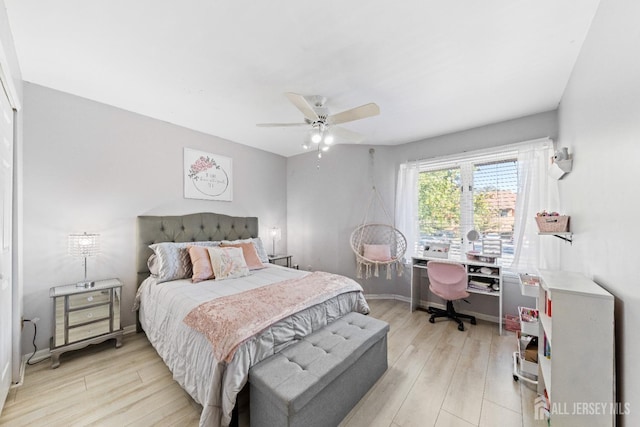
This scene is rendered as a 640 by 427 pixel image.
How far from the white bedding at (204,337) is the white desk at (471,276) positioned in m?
1.35

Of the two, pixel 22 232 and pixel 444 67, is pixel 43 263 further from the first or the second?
pixel 444 67

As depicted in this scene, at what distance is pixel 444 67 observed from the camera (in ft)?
6.46

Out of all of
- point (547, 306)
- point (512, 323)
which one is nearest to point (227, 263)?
point (547, 306)

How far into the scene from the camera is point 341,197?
13.7 ft

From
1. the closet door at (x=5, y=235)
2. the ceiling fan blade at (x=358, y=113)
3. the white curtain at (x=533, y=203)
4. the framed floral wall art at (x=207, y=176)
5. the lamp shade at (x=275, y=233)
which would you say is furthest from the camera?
the lamp shade at (x=275, y=233)

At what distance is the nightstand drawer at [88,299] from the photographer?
217 centimetres

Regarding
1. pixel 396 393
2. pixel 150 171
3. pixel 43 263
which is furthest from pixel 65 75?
pixel 396 393

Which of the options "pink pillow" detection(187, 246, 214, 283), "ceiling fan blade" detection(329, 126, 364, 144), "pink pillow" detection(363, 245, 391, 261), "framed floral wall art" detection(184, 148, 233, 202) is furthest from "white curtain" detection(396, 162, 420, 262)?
"pink pillow" detection(187, 246, 214, 283)

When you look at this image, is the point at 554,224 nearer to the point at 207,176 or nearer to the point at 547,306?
the point at 547,306

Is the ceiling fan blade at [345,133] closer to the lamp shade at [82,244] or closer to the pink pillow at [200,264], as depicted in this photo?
the pink pillow at [200,264]

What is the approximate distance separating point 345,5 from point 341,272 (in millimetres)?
3507

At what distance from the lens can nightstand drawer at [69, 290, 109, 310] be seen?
217 cm

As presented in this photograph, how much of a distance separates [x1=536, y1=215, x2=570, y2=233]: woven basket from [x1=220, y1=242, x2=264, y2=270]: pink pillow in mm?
2886

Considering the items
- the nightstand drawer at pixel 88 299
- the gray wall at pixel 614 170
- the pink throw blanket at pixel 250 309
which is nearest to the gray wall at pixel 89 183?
the nightstand drawer at pixel 88 299
